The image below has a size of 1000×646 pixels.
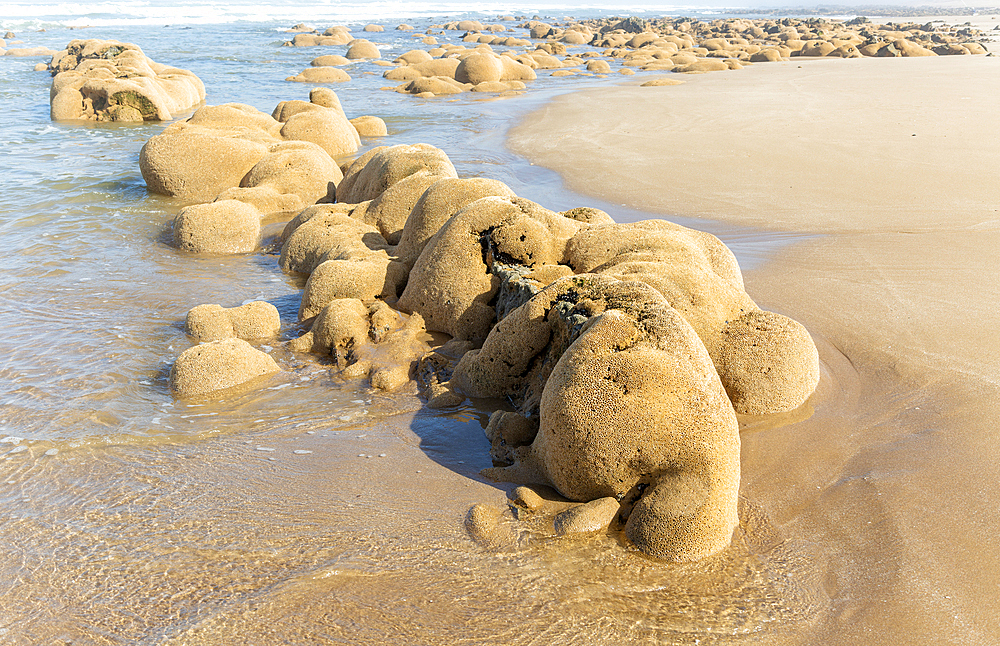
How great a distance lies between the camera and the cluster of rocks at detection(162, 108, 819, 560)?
3.67m

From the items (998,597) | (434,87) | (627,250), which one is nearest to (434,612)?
(998,597)

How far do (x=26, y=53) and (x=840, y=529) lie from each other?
3558cm

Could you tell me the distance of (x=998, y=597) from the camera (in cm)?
323

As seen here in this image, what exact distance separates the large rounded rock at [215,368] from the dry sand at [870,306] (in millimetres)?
3495

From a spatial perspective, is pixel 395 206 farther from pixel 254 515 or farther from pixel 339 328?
pixel 254 515

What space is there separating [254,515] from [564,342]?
79.0 inches

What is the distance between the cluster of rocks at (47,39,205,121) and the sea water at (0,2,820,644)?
31.5ft

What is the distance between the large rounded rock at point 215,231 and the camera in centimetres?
860

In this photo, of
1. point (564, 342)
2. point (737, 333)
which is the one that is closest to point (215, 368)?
point (564, 342)

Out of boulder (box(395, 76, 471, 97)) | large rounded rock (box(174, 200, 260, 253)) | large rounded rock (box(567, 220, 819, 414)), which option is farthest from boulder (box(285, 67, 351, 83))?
large rounded rock (box(567, 220, 819, 414))

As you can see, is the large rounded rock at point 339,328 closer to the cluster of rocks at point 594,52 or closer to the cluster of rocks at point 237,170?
the cluster of rocks at point 237,170

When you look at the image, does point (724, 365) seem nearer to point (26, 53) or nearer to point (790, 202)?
point (790, 202)

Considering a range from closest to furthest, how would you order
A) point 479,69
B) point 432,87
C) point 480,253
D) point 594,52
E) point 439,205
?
point 480,253, point 439,205, point 432,87, point 479,69, point 594,52

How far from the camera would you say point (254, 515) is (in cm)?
388
